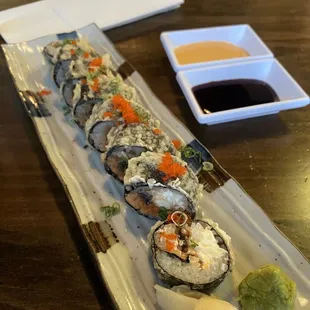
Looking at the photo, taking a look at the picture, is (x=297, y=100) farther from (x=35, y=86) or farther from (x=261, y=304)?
(x=35, y=86)

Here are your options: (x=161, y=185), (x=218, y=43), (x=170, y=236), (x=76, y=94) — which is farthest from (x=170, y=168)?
(x=218, y=43)

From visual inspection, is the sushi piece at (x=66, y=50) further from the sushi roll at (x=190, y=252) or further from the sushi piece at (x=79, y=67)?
the sushi roll at (x=190, y=252)

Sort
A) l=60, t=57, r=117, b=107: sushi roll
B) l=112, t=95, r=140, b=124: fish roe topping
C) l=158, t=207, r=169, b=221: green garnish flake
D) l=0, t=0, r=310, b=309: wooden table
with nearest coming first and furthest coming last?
l=0, t=0, r=310, b=309: wooden table
l=158, t=207, r=169, b=221: green garnish flake
l=112, t=95, r=140, b=124: fish roe topping
l=60, t=57, r=117, b=107: sushi roll

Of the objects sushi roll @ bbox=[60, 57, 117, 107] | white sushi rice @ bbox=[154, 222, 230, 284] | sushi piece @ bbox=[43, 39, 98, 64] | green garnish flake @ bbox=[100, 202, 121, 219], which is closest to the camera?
white sushi rice @ bbox=[154, 222, 230, 284]

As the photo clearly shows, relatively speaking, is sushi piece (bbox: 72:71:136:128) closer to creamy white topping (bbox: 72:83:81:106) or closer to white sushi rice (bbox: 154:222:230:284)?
creamy white topping (bbox: 72:83:81:106)

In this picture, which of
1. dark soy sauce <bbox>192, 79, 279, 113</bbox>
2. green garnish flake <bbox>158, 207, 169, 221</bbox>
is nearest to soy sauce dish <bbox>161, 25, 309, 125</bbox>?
Answer: dark soy sauce <bbox>192, 79, 279, 113</bbox>

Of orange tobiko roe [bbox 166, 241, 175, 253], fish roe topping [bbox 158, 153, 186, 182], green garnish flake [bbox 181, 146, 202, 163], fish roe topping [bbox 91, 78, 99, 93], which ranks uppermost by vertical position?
fish roe topping [bbox 91, 78, 99, 93]

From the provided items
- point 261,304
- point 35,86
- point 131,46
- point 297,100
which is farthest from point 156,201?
point 131,46

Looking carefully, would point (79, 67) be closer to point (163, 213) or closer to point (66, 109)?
point (66, 109)
